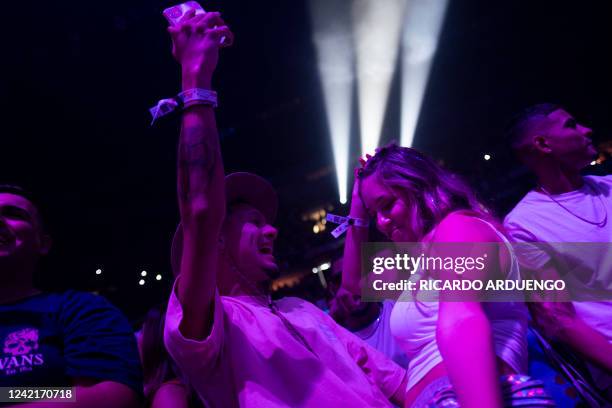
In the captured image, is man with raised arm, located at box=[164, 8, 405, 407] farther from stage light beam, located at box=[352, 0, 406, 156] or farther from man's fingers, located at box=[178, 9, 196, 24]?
stage light beam, located at box=[352, 0, 406, 156]

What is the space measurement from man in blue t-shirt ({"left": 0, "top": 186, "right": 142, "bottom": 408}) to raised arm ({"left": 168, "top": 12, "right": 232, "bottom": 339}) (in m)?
0.33

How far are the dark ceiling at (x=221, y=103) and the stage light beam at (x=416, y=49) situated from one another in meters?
0.90

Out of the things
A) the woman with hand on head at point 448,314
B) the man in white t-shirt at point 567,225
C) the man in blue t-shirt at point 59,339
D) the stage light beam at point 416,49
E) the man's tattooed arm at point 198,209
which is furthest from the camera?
the stage light beam at point 416,49

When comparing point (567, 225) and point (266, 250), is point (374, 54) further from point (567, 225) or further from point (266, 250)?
point (266, 250)

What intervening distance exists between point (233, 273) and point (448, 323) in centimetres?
114

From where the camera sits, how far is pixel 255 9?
6172mm

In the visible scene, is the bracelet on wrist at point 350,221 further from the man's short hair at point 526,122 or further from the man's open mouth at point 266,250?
the man's short hair at point 526,122

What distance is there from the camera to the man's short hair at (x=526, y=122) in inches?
116

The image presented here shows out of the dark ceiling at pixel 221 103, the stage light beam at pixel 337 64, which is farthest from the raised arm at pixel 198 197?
the stage light beam at pixel 337 64

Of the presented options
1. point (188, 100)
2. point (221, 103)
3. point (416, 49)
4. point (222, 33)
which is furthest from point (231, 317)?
point (416, 49)

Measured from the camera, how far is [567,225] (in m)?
2.46

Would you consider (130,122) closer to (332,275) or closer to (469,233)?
(332,275)

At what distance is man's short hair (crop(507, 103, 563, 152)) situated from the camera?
2.95 metres

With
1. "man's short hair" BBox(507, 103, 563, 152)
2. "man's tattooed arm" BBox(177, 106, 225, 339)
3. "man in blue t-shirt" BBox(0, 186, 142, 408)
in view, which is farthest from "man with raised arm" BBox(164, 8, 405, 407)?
"man's short hair" BBox(507, 103, 563, 152)
